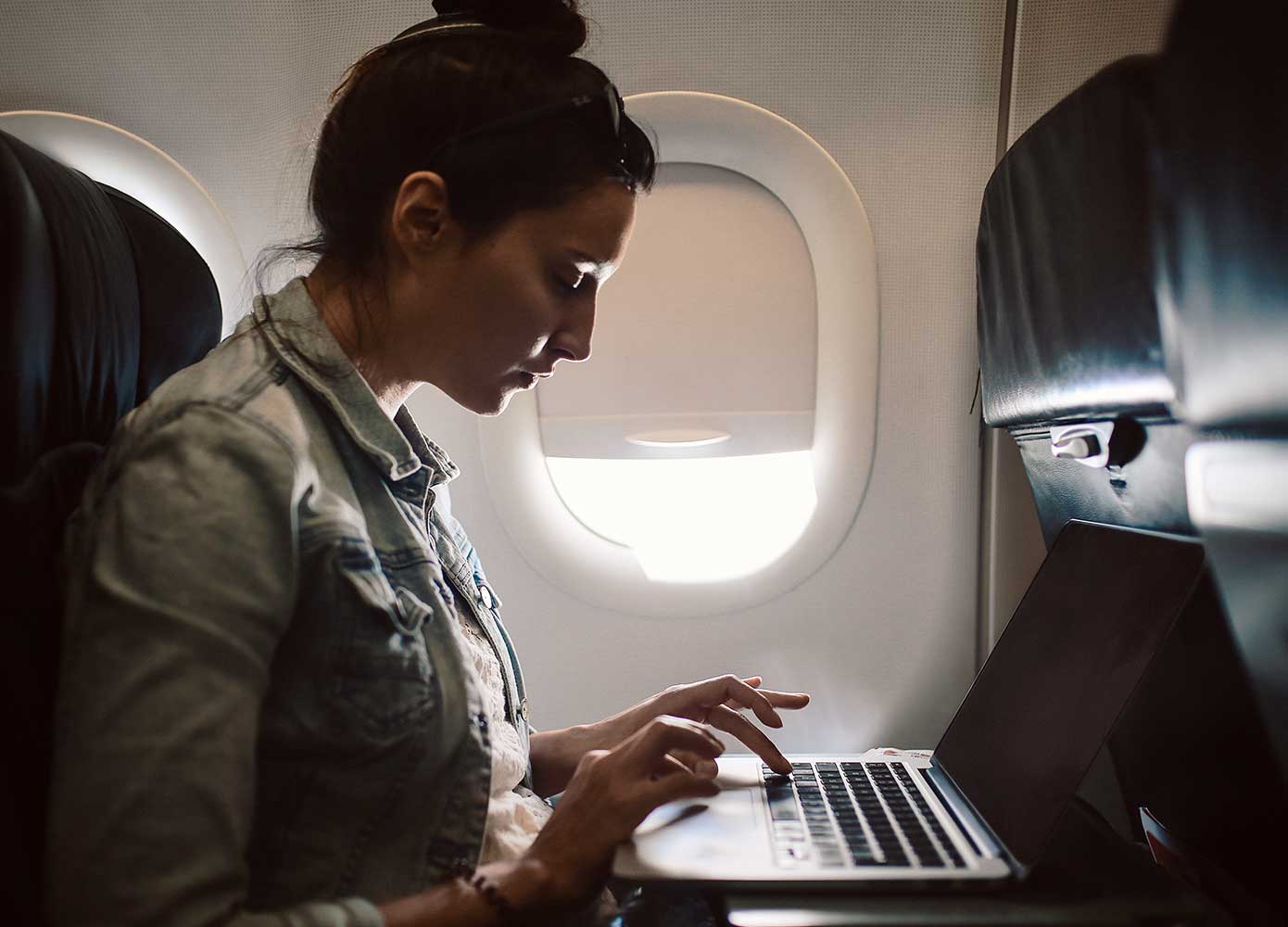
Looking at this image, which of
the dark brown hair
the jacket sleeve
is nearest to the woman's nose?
the dark brown hair

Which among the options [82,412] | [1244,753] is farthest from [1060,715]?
[82,412]

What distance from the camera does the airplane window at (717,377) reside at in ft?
Result: 4.50

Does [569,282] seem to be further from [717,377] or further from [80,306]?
[717,377]

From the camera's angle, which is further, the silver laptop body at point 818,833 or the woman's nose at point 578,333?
the woman's nose at point 578,333

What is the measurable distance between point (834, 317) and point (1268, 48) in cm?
99

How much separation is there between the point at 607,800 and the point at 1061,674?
49 cm

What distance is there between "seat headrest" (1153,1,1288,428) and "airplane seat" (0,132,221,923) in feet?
2.54

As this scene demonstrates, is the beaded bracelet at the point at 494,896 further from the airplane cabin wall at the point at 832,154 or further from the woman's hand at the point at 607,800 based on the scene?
the airplane cabin wall at the point at 832,154

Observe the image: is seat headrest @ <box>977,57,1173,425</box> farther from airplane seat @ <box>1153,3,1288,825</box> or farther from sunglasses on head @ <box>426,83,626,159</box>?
sunglasses on head @ <box>426,83,626,159</box>

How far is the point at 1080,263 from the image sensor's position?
87 cm

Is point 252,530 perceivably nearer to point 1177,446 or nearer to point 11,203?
point 11,203

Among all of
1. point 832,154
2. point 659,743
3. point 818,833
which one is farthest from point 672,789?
point 832,154

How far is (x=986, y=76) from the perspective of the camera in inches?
52.3

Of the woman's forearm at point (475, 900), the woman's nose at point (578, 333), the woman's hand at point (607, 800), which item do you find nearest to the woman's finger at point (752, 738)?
the woman's hand at point (607, 800)
